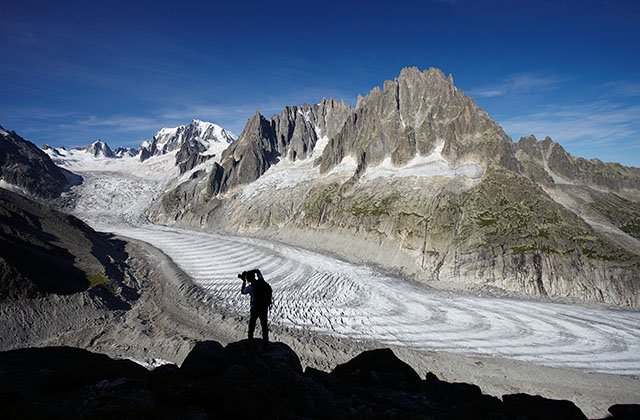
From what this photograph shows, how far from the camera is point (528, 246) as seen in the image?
5553 cm

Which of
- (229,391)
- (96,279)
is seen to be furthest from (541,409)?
(96,279)

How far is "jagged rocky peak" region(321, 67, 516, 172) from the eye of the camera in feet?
259

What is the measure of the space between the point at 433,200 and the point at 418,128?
29.2 m

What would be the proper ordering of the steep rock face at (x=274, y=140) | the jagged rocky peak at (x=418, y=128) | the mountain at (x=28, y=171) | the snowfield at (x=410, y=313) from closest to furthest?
the snowfield at (x=410, y=313)
the jagged rocky peak at (x=418, y=128)
the mountain at (x=28, y=171)
the steep rock face at (x=274, y=140)

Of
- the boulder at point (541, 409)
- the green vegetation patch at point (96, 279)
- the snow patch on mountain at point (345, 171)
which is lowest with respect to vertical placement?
the green vegetation patch at point (96, 279)

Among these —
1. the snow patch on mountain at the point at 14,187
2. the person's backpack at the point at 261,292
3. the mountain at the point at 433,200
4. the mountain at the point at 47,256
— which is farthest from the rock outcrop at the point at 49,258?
the snow patch on mountain at the point at 14,187

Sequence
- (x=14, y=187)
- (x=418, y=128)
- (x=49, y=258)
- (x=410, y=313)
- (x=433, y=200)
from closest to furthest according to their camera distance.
Answer: 1. (x=49, y=258)
2. (x=410, y=313)
3. (x=433, y=200)
4. (x=418, y=128)
5. (x=14, y=187)

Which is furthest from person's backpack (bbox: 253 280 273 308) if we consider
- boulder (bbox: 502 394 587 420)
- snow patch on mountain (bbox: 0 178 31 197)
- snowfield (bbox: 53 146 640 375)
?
snow patch on mountain (bbox: 0 178 31 197)

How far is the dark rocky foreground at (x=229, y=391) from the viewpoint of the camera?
7887mm

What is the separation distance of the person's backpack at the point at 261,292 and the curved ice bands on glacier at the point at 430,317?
79.2ft

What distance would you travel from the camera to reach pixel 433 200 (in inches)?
2817

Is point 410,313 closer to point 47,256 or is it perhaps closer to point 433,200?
point 433,200

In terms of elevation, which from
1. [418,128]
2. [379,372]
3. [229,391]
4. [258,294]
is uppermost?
[418,128]

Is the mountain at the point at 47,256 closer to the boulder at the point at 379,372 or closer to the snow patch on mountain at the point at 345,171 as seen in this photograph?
the boulder at the point at 379,372
